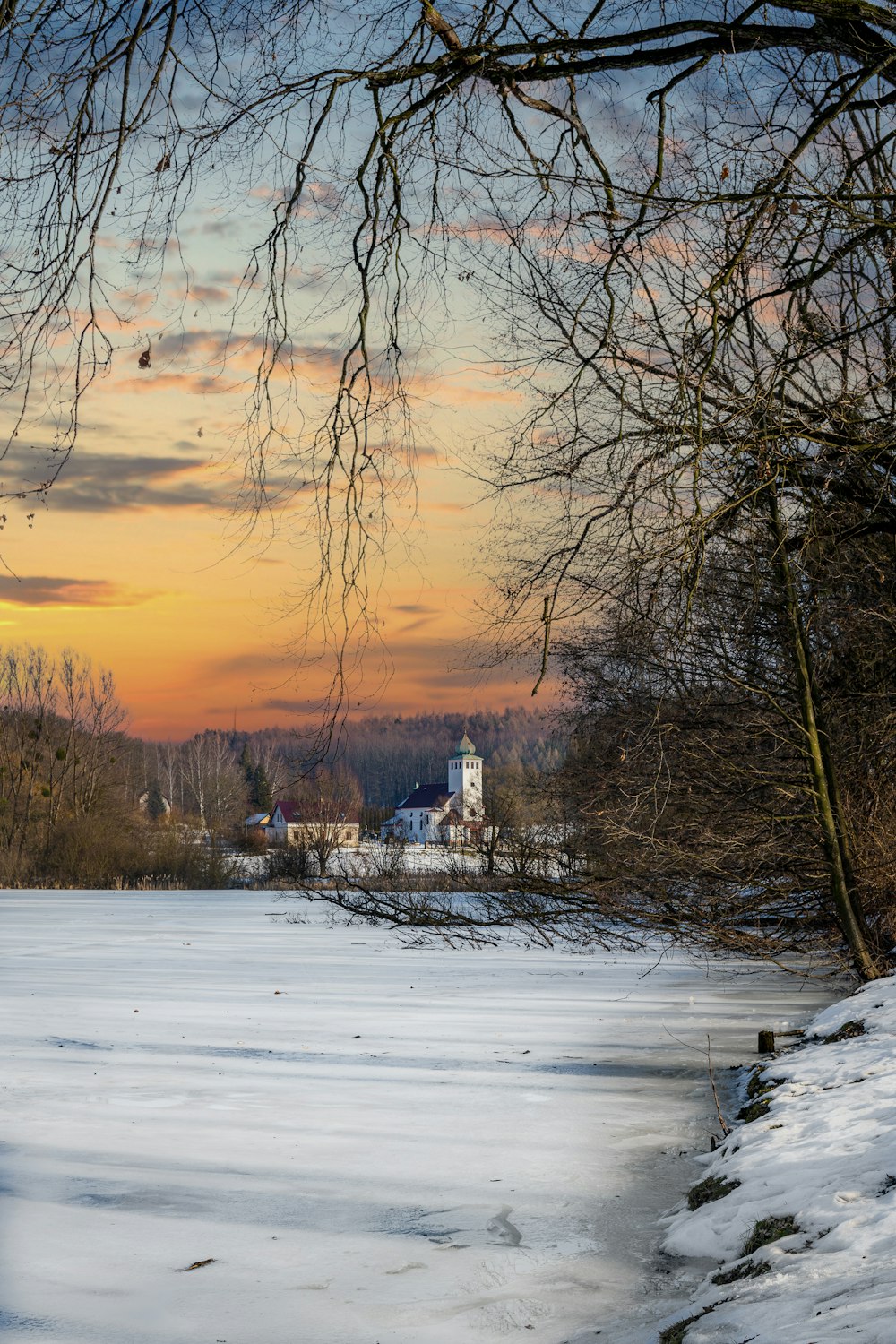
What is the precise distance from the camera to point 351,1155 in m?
6.23

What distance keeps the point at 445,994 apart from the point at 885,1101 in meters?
8.84

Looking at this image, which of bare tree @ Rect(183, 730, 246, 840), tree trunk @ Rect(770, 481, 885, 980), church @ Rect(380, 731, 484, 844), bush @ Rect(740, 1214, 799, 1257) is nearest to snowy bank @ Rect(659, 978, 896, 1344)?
bush @ Rect(740, 1214, 799, 1257)

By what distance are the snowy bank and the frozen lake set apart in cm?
31

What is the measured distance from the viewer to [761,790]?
1018 cm

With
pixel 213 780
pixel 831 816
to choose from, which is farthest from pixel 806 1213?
pixel 213 780

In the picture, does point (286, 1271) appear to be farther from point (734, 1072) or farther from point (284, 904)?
point (284, 904)

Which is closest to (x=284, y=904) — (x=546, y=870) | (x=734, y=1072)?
(x=546, y=870)

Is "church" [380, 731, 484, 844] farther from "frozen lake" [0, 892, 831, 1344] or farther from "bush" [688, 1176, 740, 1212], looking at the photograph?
"bush" [688, 1176, 740, 1212]

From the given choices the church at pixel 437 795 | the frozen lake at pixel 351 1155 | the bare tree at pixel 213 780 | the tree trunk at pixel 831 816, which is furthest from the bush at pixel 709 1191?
the church at pixel 437 795

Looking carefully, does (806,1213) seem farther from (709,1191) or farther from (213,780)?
(213,780)

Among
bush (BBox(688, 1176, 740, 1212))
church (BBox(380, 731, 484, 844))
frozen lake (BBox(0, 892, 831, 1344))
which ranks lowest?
frozen lake (BBox(0, 892, 831, 1344))

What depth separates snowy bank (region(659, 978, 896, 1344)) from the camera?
9.78 ft

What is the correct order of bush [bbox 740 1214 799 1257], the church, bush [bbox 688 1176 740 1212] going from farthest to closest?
the church
bush [bbox 688 1176 740 1212]
bush [bbox 740 1214 799 1257]

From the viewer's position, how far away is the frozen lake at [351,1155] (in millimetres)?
4156
